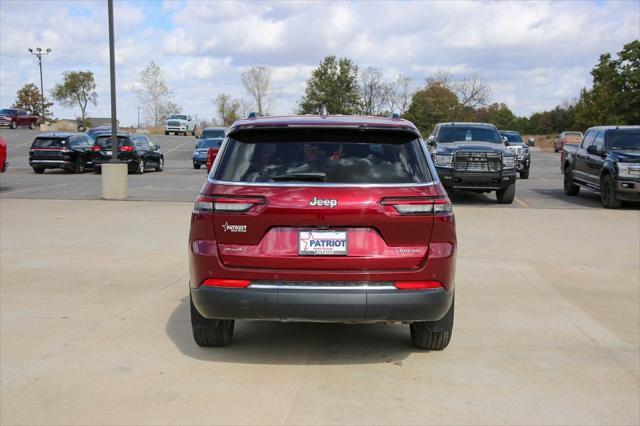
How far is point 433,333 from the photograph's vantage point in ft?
17.3

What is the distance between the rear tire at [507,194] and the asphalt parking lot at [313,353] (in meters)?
6.35

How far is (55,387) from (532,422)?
9.73ft

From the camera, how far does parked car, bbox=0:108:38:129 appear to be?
196 ft

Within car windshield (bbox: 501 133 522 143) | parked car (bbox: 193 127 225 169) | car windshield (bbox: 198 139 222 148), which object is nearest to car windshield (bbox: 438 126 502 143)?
car windshield (bbox: 501 133 522 143)

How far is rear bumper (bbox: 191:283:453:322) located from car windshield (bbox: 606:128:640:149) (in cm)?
1329

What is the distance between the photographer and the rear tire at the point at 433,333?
5203 millimetres

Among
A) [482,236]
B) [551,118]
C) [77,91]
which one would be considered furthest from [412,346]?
[551,118]

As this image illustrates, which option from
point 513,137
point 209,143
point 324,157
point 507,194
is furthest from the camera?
point 209,143

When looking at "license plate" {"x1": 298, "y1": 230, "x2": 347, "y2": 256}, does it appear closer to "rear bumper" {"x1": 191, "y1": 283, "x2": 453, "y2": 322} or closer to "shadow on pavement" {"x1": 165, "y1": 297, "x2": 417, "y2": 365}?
"rear bumper" {"x1": 191, "y1": 283, "x2": 453, "y2": 322}

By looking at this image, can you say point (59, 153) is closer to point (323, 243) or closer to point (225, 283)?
point (225, 283)

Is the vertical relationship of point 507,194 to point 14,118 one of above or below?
below

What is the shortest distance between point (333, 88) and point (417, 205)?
72.7 metres

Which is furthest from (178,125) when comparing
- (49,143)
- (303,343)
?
(303,343)

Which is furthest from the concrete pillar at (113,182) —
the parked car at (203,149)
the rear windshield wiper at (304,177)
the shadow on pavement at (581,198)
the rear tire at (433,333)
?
the parked car at (203,149)
